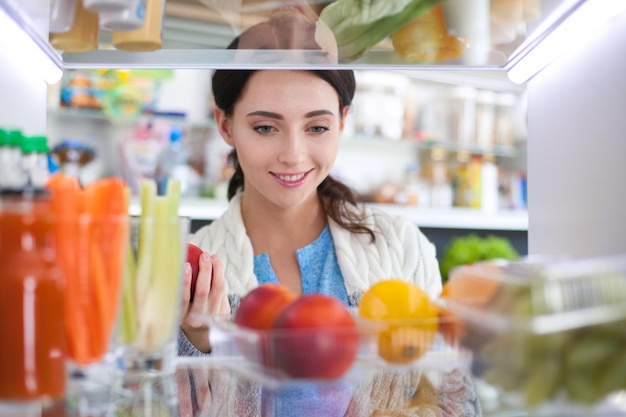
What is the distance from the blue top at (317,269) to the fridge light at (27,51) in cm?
81

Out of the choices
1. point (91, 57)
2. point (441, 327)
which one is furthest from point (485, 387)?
point (91, 57)

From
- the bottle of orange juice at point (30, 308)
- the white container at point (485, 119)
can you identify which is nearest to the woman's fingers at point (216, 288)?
the bottle of orange juice at point (30, 308)

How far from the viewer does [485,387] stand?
0.84 m

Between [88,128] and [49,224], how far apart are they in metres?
3.14

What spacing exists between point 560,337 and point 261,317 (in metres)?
0.33

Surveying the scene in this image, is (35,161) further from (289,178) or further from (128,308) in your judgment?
(289,178)

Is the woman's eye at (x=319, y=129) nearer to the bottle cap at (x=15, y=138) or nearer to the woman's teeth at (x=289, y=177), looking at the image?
the woman's teeth at (x=289, y=177)

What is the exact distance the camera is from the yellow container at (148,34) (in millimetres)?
931

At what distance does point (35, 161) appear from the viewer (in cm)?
80

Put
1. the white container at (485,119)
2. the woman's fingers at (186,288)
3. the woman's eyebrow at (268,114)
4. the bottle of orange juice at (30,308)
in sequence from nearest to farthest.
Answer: the bottle of orange juice at (30,308)
the woman's fingers at (186,288)
the woman's eyebrow at (268,114)
the white container at (485,119)

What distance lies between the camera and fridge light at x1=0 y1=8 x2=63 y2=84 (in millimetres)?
953

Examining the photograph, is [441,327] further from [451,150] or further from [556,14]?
[451,150]

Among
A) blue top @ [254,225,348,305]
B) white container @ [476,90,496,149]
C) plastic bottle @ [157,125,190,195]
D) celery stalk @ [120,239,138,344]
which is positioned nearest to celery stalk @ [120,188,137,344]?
celery stalk @ [120,239,138,344]

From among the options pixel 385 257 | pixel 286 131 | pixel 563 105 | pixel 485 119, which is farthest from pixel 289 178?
pixel 485 119
